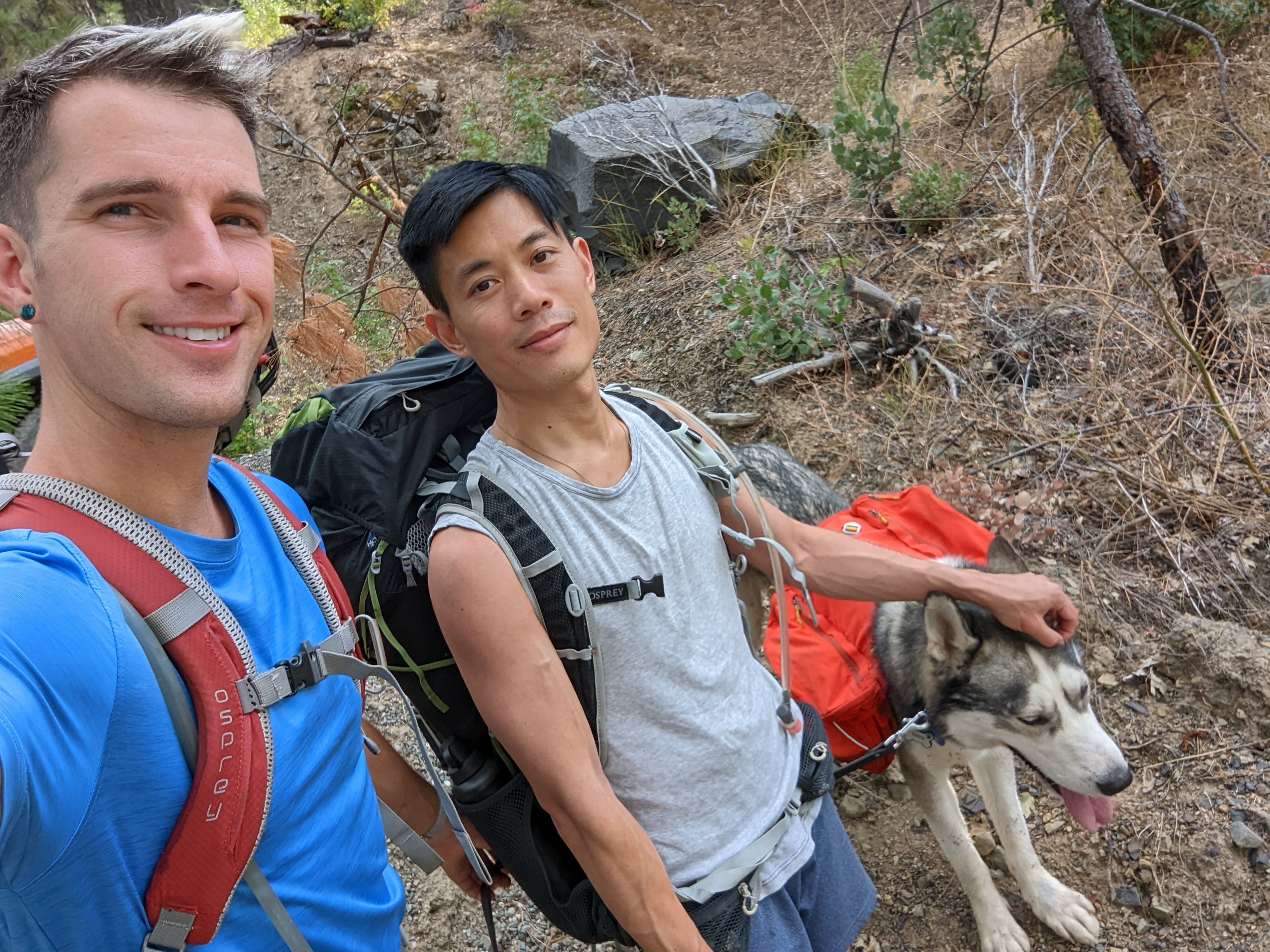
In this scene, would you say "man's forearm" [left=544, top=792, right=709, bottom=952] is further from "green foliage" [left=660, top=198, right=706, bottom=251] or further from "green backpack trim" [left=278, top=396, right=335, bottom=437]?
"green foliage" [left=660, top=198, right=706, bottom=251]

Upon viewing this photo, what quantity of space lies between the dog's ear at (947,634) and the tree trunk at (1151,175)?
2.72 meters

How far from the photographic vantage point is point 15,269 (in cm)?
121

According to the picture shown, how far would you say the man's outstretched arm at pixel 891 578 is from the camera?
2.01 metres

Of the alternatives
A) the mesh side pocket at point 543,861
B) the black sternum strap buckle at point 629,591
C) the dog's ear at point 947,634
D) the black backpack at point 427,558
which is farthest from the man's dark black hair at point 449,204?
the dog's ear at point 947,634

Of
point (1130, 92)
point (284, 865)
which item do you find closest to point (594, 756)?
point (284, 865)

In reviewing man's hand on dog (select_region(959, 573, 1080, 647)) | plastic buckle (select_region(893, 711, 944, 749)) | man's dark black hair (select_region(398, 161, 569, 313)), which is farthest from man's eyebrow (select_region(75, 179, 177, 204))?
plastic buckle (select_region(893, 711, 944, 749))

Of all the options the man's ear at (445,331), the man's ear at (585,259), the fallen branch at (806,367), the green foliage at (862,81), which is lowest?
the fallen branch at (806,367)

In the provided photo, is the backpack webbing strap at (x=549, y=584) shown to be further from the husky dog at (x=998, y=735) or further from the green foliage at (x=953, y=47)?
the green foliage at (x=953, y=47)

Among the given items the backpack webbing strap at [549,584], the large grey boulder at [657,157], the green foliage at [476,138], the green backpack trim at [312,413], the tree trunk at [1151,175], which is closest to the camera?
the backpack webbing strap at [549,584]

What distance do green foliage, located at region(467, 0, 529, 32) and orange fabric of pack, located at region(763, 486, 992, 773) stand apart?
42.0 feet

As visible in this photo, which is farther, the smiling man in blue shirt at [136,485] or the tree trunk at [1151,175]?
the tree trunk at [1151,175]

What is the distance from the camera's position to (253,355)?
1.32m

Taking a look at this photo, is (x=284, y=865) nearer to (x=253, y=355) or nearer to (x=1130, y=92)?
(x=253, y=355)

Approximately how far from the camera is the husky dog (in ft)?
8.23
